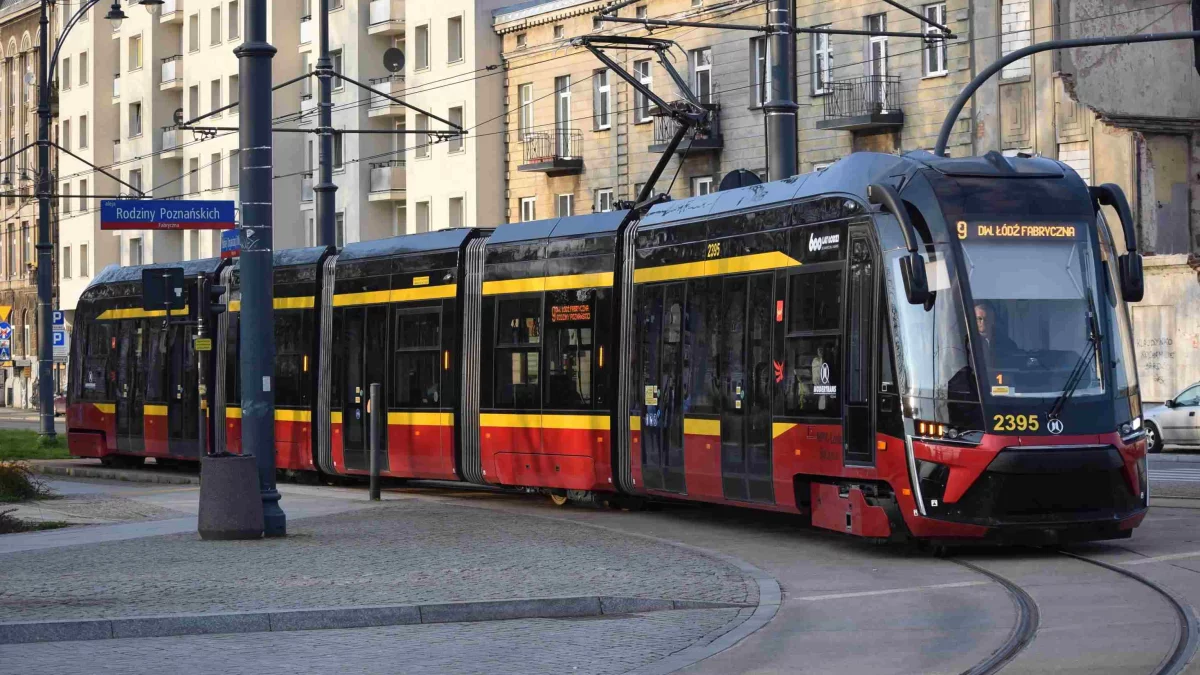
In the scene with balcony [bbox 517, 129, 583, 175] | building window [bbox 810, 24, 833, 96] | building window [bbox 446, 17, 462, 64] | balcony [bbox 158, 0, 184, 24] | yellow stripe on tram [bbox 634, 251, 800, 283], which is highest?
balcony [bbox 158, 0, 184, 24]

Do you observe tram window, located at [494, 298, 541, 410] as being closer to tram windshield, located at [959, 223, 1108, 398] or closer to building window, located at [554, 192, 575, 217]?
tram windshield, located at [959, 223, 1108, 398]

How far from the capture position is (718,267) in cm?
1778

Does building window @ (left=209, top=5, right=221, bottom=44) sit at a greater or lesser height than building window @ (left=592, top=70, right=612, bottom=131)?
greater

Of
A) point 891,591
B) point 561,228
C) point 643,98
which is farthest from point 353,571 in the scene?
point 643,98

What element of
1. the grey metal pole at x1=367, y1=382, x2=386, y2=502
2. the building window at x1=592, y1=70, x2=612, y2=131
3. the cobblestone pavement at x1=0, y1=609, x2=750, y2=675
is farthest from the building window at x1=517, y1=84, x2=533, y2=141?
the cobblestone pavement at x1=0, y1=609, x2=750, y2=675

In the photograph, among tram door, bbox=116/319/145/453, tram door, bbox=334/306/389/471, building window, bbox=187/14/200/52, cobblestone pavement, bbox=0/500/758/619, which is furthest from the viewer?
building window, bbox=187/14/200/52

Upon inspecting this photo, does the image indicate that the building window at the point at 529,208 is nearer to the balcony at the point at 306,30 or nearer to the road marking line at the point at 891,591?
the balcony at the point at 306,30

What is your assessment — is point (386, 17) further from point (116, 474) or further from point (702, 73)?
point (116, 474)

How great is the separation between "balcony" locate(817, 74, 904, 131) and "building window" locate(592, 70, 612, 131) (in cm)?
920

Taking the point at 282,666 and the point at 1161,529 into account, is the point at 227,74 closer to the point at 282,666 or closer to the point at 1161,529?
the point at 1161,529

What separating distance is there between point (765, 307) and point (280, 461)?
11842 mm

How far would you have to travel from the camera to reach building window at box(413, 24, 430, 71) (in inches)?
2192

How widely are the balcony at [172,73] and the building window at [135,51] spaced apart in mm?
2621

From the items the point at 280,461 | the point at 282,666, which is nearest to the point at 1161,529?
the point at 282,666
